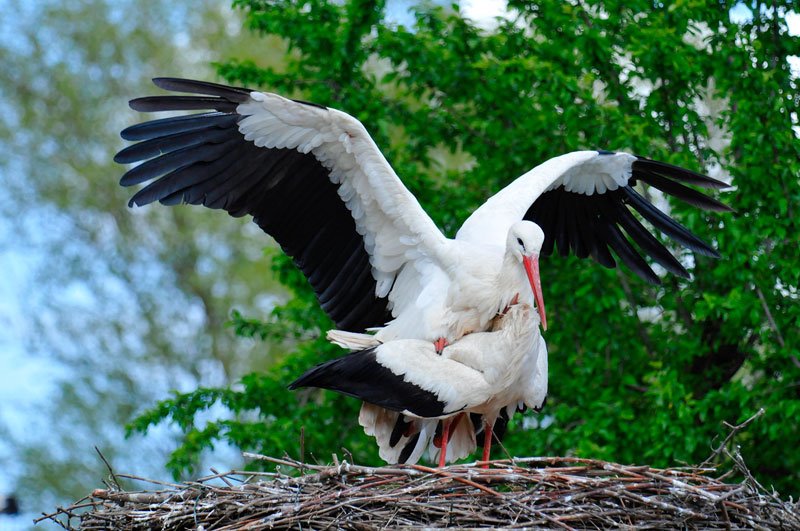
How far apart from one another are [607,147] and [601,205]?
4.81 feet

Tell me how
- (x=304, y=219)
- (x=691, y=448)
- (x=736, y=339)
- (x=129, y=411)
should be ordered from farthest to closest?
1. (x=129, y=411)
2. (x=736, y=339)
3. (x=691, y=448)
4. (x=304, y=219)

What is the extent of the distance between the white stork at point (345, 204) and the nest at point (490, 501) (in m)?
1.08

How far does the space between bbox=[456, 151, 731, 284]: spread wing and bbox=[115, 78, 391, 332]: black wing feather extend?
79 cm

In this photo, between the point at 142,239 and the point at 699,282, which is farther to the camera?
the point at 142,239

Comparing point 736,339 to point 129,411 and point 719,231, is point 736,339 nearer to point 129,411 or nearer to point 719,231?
point 719,231

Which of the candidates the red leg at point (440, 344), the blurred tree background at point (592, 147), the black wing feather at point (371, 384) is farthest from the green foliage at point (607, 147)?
the black wing feather at point (371, 384)

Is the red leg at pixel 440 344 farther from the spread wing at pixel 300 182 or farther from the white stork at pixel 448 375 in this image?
the spread wing at pixel 300 182

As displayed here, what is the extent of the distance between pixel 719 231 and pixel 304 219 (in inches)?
137

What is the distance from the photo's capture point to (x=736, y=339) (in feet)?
30.8

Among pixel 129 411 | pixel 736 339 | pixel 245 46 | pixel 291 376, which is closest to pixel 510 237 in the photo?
pixel 736 339

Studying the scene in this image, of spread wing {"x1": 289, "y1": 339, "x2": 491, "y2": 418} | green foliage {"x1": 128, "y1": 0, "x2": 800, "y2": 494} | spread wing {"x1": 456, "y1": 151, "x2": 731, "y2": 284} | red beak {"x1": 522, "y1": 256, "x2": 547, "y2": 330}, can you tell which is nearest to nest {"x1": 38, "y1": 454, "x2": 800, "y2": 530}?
spread wing {"x1": 289, "y1": 339, "x2": 491, "y2": 418}

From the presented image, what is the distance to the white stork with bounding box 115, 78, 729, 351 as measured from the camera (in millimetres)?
6727

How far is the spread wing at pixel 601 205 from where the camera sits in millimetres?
7555

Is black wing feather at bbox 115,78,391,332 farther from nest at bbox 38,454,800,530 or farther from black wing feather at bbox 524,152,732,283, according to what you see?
nest at bbox 38,454,800,530
